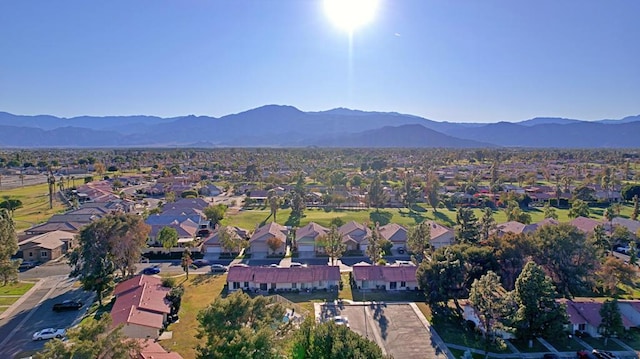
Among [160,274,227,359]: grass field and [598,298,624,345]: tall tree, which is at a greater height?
[598,298,624,345]: tall tree

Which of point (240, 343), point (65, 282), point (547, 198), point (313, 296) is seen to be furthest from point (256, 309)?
point (547, 198)

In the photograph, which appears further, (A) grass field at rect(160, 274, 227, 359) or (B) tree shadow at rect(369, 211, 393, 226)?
(B) tree shadow at rect(369, 211, 393, 226)

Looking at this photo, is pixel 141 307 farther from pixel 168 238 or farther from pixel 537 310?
pixel 537 310

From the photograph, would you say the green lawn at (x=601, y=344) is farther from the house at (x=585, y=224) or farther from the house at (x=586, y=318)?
the house at (x=585, y=224)

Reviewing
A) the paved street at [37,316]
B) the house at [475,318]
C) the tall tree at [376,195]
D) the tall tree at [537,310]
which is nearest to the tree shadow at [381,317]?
the house at [475,318]

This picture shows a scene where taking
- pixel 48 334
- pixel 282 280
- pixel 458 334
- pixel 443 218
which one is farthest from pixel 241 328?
pixel 443 218

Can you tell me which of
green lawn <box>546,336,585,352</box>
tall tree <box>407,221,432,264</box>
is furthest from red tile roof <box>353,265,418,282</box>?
green lawn <box>546,336,585,352</box>

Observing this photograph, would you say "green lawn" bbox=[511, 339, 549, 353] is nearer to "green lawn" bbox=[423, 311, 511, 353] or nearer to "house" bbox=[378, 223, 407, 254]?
"green lawn" bbox=[423, 311, 511, 353]
